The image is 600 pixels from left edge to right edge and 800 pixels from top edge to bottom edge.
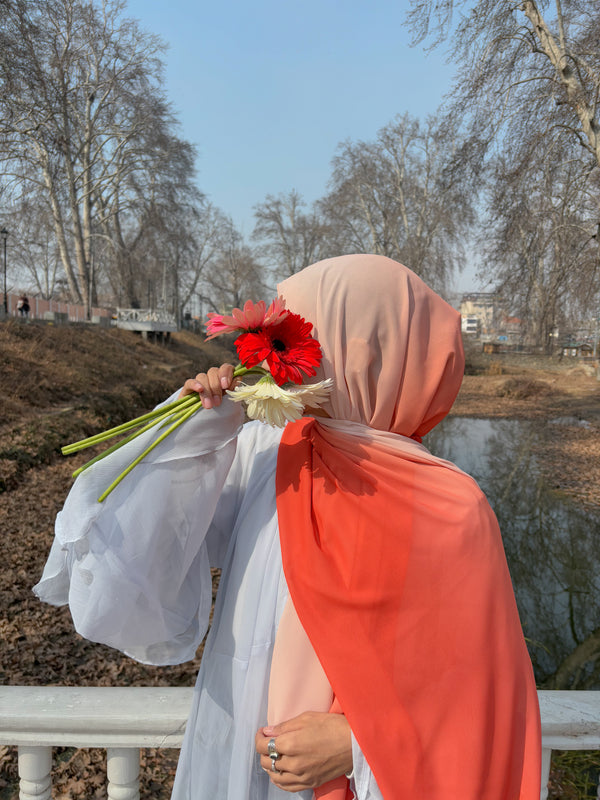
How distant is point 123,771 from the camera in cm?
142

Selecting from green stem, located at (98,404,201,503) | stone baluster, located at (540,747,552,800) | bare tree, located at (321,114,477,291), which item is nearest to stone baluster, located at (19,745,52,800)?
green stem, located at (98,404,201,503)

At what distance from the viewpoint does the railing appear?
1310mm

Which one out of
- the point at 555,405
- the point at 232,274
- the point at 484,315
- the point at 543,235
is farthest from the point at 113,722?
the point at 484,315

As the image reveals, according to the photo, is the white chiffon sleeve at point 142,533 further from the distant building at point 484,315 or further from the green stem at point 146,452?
the distant building at point 484,315

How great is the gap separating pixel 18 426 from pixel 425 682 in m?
9.80

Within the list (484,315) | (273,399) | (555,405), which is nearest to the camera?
(273,399)

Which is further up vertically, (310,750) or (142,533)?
(142,533)

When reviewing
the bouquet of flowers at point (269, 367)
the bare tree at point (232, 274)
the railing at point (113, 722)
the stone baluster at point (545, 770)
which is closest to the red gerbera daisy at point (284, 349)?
the bouquet of flowers at point (269, 367)

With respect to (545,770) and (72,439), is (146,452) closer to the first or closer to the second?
(545,770)

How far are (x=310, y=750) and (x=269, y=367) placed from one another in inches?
29.3

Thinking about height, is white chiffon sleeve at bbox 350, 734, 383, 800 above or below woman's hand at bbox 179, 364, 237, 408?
below

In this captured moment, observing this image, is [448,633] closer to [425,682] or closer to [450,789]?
[425,682]

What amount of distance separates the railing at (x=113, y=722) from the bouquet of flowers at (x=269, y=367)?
0.59m

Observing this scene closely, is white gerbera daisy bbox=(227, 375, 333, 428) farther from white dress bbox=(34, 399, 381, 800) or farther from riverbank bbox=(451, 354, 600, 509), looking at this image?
riverbank bbox=(451, 354, 600, 509)
